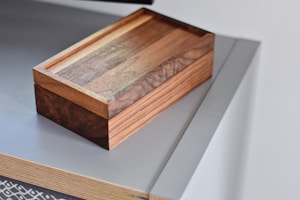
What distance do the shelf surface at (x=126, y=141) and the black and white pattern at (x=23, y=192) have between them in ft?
0.05

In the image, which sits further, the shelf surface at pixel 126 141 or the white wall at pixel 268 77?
the white wall at pixel 268 77

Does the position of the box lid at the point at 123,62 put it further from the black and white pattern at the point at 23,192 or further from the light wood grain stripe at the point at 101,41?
the black and white pattern at the point at 23,192

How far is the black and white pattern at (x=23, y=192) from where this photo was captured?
2.32ft

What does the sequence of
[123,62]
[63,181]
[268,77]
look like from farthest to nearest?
[268,77] → [123,62] → [63,181]

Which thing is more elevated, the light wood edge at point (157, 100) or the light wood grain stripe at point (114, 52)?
the light wood grain stripe at point (114, 52)

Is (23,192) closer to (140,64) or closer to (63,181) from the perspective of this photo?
(63,181)

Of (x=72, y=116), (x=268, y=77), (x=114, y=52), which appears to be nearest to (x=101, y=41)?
(x=114, y=52)

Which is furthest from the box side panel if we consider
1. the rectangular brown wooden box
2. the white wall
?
the white wall

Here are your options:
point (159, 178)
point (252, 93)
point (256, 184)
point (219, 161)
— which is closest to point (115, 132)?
point (159, 178)

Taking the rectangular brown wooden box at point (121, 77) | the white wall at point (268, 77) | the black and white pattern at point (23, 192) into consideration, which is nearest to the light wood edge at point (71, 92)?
the rectangular brown wooden box at point (121, 77)

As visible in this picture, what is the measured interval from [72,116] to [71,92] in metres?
0.04

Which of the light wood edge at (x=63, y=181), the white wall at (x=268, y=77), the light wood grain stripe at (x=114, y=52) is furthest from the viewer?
the white wall at (x=268, y=77)

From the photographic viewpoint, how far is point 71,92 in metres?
0.72

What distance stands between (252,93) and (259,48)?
8 cm
